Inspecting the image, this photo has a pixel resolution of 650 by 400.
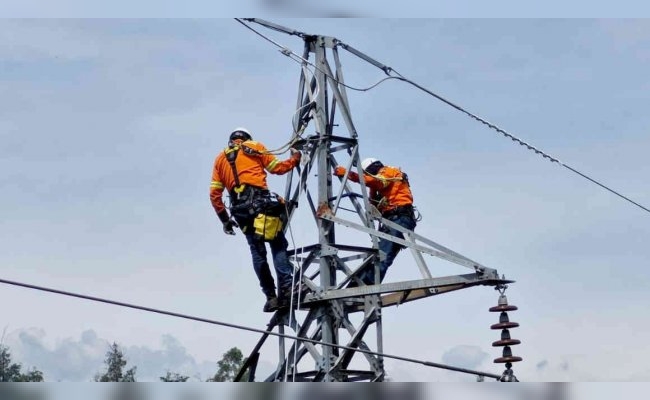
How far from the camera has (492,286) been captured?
15.3 meters

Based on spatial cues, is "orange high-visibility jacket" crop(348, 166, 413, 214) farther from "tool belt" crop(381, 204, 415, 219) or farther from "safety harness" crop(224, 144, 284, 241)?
"safety harness" crop(224, 144, 284, 241)

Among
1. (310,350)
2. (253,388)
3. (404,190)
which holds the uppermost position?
(404,190)

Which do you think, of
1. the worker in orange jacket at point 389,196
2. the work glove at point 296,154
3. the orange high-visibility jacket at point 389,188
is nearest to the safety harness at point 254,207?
the work glove at point 296,154

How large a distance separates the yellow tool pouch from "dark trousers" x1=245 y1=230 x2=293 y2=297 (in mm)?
69

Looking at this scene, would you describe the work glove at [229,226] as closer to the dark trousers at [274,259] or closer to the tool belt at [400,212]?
the dark trousers at [274,259]

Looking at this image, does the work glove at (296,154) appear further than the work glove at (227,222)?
Yes

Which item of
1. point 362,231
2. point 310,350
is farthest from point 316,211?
point 310,350

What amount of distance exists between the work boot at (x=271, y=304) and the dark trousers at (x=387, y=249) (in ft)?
3.92

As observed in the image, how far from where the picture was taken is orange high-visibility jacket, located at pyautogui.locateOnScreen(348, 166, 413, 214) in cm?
1758

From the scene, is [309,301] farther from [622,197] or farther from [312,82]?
[622,197]

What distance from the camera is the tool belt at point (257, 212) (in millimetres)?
16344

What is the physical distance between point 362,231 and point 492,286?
2.05 metres

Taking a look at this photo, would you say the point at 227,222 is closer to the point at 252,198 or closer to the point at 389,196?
the point at 252,198

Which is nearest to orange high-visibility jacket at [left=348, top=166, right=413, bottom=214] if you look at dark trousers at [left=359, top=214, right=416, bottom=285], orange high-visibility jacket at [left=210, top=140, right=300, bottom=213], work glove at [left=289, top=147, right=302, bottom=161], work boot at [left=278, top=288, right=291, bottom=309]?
dark trousers at [left=359, top=214, right=416, bottom=285]
